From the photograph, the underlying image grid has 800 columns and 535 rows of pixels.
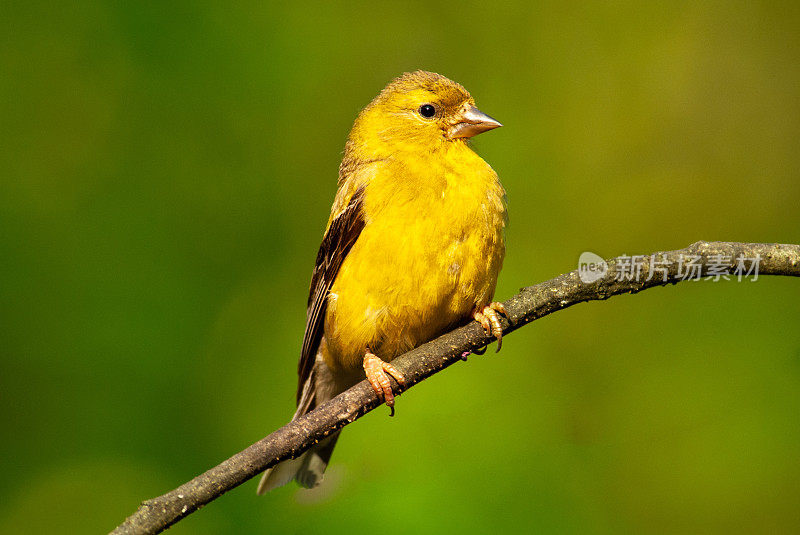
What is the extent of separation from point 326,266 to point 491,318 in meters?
0.91

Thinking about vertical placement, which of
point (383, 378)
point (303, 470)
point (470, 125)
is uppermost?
point (470, 125)

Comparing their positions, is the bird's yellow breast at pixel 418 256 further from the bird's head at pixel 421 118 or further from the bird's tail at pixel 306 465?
the bird's tail at pixel 306 465

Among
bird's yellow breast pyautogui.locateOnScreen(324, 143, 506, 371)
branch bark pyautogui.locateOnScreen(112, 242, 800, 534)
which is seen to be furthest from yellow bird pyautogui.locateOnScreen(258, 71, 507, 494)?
branch bark pyautogui.locateOnScreen(112, 242, 800, 534)

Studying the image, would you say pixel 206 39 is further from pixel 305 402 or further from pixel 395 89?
pixel 305 402

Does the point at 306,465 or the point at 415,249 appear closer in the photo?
the point at 415,249

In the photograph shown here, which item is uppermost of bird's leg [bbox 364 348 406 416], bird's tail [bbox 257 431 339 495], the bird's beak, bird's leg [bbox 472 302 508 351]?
the bird's beak

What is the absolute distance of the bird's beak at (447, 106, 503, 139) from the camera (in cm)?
417

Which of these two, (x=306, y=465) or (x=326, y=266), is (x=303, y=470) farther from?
(x=326, y=266)

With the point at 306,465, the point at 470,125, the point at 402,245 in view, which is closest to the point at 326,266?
the point at 402,245

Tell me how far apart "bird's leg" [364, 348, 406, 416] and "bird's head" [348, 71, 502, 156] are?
1.13m

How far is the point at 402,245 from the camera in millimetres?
3695

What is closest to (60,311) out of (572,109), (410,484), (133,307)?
(133,307)

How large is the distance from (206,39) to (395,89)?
1.67m

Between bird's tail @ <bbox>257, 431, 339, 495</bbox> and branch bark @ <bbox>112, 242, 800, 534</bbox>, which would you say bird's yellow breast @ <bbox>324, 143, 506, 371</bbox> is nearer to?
branch bark @ <bbox>112, 242, 800, 534</bbox>
